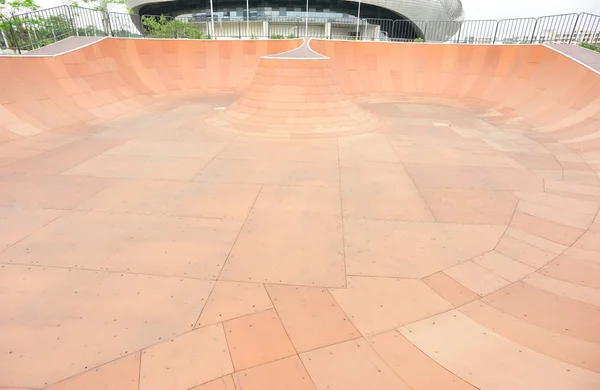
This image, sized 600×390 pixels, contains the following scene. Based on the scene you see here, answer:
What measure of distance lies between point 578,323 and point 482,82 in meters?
17.3

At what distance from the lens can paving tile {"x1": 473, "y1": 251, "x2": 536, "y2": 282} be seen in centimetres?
452

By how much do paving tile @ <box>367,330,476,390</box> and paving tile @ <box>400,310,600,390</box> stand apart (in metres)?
0.07

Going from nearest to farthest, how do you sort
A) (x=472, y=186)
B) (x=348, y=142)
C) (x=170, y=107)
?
(x=472, y=186)
(x=348, y=142)
(x=170, y=107)

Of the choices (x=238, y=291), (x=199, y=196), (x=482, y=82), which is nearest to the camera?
→ (x=238, y=291)

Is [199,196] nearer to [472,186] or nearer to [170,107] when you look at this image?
[472,186]

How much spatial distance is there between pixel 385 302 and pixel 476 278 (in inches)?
55.9

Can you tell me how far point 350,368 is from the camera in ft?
10.4

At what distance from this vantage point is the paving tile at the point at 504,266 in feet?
14.8

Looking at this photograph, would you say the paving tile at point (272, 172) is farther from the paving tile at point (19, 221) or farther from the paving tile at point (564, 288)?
the paving tile at point (564, 288)

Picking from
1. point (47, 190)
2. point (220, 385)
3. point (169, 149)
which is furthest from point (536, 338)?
point (169, 149)

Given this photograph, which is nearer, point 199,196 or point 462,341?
point 462,341

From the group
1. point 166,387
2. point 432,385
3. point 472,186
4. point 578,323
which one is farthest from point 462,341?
point 472,186

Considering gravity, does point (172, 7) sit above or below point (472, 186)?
above

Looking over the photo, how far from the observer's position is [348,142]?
33.9 ft
